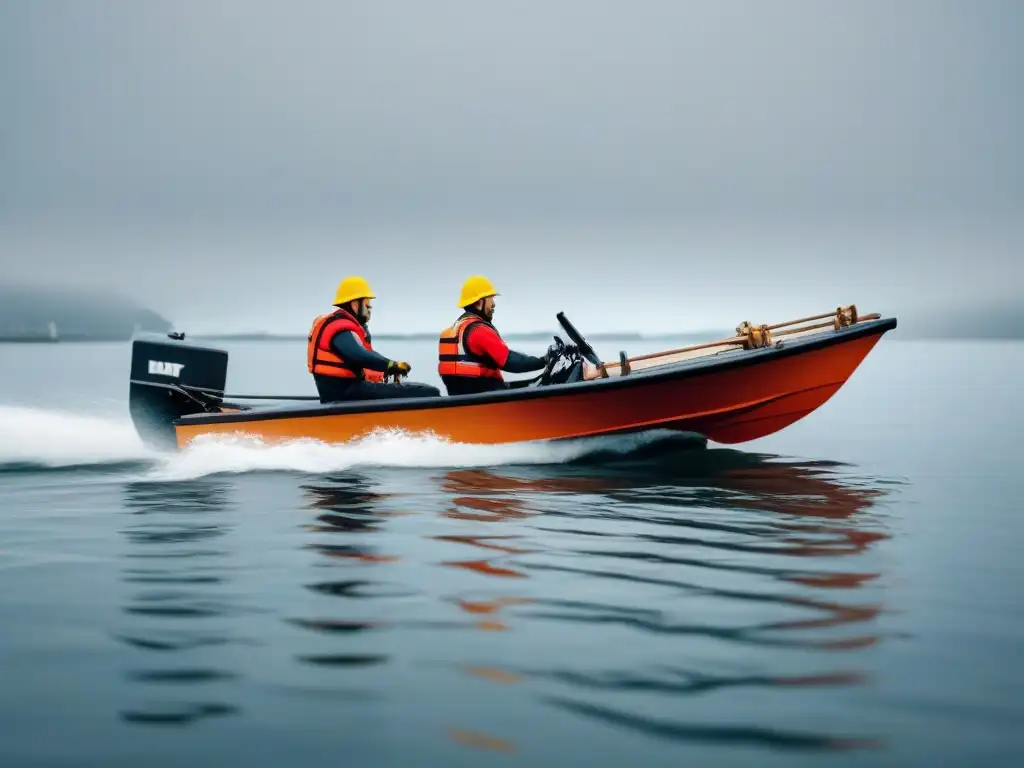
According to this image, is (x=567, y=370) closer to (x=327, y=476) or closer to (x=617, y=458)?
(x=617, y=458)

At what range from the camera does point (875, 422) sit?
21.2 m

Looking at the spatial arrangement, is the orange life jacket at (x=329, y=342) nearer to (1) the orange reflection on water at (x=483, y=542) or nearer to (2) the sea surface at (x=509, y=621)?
(2) the sea surface at (x=509, y=621)

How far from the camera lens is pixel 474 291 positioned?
11688mm

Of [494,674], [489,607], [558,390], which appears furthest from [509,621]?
[558,390]

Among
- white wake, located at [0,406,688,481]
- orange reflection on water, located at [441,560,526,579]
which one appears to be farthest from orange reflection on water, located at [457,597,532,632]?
white wake, located at [0,406,688,481]

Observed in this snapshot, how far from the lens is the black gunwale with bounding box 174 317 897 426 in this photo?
1117 centimetres

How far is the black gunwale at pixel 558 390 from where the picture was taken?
11.2 m

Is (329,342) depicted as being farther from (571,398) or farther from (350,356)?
(571,398)

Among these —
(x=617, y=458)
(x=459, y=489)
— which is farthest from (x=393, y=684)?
(x=617, y=458)

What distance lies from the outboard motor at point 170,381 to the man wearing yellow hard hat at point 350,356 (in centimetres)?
113

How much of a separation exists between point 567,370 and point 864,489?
3.39 metres

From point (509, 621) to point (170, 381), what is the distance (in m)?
7.53

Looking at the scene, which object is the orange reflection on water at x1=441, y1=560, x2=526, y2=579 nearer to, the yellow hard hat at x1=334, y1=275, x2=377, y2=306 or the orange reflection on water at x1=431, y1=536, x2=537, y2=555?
the orange reflection on water at x1=431, y1=536, x2=537, y2=555

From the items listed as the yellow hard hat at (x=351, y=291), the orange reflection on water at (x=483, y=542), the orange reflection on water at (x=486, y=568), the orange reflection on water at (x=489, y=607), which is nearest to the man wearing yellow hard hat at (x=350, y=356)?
the yellow hard hat at (x=351, y=291)
